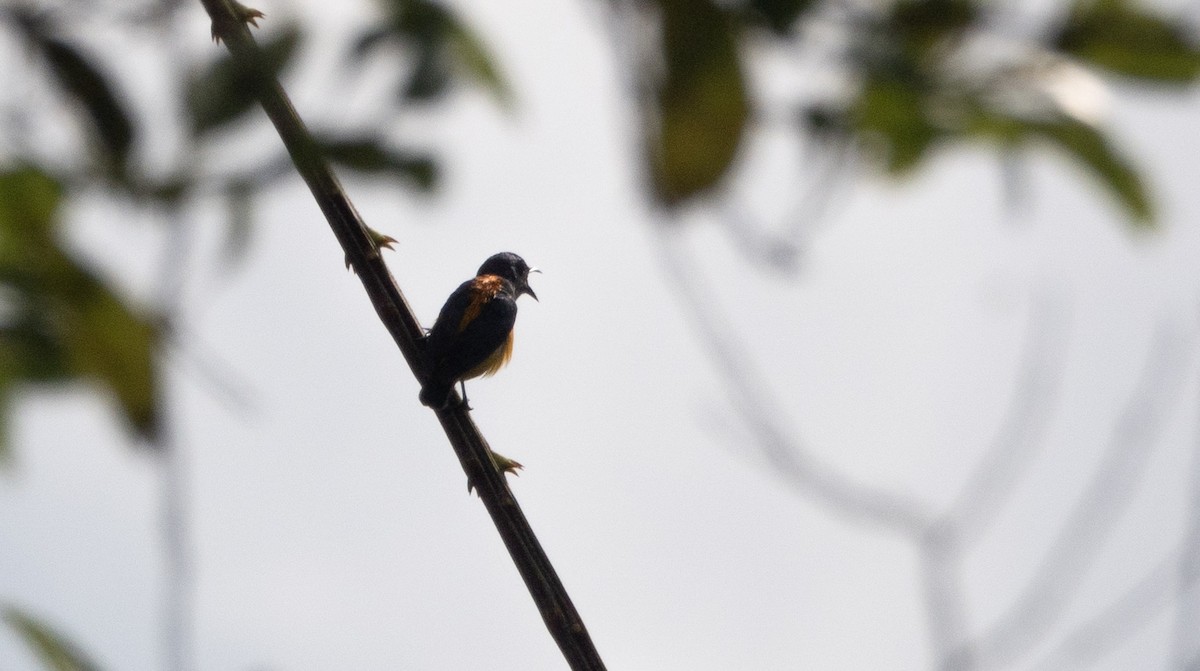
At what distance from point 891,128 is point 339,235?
45.8 inches

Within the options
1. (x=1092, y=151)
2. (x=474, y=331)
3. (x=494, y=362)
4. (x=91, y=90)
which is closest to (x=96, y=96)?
(x=91, y=90)

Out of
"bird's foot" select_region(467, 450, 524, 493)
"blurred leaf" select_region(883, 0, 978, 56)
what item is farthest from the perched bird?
"blurred leaf" select_region(883, 0, 978, 56)

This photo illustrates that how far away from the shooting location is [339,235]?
85.4 inches

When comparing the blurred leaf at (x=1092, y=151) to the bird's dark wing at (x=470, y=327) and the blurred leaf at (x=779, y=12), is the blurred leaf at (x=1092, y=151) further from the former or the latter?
the bird's dark wing at (x=470, y=327)

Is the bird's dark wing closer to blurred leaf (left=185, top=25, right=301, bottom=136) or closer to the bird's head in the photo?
the bird's head

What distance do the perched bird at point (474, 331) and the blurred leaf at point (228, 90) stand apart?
3.23 meters

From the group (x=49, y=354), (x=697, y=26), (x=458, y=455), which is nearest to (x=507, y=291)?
(x=458, y=455)

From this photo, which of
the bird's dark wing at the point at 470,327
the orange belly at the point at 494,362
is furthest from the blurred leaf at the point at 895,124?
the orange belly at the point at 494,362

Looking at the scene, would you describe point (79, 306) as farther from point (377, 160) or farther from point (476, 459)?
point (476, 459)

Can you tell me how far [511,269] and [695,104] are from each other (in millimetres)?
5654

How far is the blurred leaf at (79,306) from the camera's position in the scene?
4.17ft

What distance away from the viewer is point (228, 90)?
123cm

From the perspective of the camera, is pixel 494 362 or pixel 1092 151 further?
pixel 494 362

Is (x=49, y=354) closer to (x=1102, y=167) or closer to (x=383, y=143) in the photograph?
(x=383, y=143)
